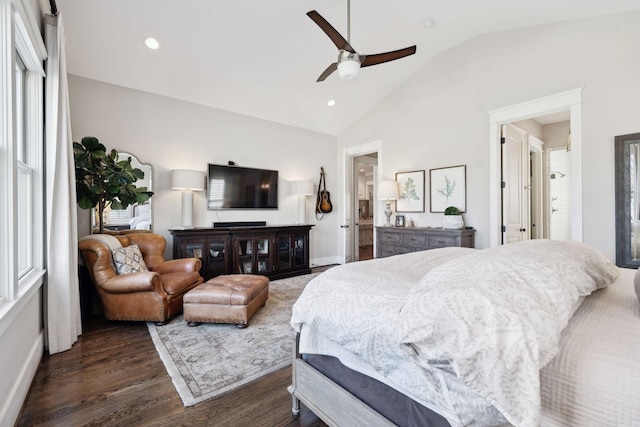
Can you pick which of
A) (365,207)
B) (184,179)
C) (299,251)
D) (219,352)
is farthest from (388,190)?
(365,207)

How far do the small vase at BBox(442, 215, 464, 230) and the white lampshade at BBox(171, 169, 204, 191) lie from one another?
366 cm

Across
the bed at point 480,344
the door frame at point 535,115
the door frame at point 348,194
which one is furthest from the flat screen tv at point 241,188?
A: the bed at point 480,344

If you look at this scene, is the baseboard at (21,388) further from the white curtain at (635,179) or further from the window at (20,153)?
the white curtain at (635,179)

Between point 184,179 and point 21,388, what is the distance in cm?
278

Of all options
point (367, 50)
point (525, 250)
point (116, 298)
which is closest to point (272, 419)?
point (525, 250)

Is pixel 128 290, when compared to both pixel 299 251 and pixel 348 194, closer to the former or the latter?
pixel 299 251

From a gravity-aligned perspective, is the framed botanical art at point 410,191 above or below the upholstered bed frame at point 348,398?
above

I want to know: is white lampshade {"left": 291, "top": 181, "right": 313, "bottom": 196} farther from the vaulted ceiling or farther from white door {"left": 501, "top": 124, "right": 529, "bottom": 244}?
white door {"left": 501, "top": 124, "right": 529, "bottom": 244}

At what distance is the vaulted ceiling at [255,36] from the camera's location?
304cm

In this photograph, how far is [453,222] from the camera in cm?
393

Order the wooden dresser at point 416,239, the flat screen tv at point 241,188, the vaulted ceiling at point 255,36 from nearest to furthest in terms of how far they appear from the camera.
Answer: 1. the vaulted ceiling at point 255,36
2. the wooden dresser at point 416,239
3. the flat screen tv at point 241,188

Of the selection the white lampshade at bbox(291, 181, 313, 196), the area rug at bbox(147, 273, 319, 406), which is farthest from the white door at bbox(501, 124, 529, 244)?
the area rug at bbox(147, 273, 319, 406)

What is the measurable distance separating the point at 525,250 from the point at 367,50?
3.80 meters

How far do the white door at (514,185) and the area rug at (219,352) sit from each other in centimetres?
323
